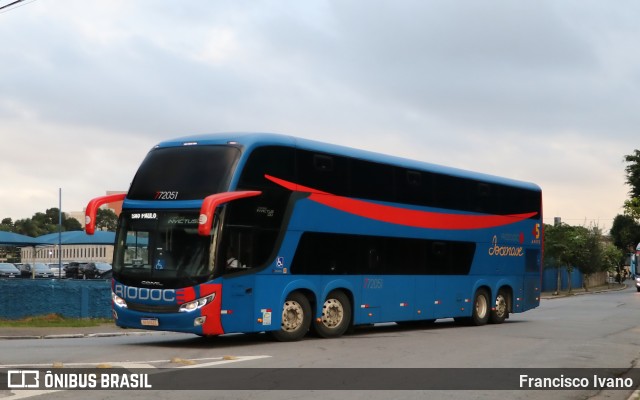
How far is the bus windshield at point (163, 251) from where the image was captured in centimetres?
1661

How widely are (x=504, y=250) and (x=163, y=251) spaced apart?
12895 mm

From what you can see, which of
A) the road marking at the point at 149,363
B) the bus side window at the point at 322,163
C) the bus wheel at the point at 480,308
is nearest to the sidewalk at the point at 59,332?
the bus side window at the point at 322,163

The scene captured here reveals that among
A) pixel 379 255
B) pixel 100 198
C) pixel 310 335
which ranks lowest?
pixel 310 335

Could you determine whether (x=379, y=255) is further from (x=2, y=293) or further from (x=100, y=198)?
(x=2, y=293)

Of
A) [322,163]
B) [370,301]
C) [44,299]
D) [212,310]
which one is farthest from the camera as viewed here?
[44,299]

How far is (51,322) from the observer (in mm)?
27094

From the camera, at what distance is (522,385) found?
40.6ft

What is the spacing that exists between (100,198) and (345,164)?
5.48 meters

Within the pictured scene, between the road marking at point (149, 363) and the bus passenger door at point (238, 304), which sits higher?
the bus passenger door at point (238, 304)

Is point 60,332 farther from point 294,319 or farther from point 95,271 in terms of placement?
point 95,271

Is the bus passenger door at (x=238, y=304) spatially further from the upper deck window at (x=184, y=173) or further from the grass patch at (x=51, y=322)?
the grass patch at (x=51, y=322)

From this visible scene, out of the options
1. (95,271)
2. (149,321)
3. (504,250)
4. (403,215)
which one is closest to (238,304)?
(149,321)

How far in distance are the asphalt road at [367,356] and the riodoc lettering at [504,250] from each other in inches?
124

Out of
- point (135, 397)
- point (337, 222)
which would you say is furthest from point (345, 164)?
point (135, 397)
